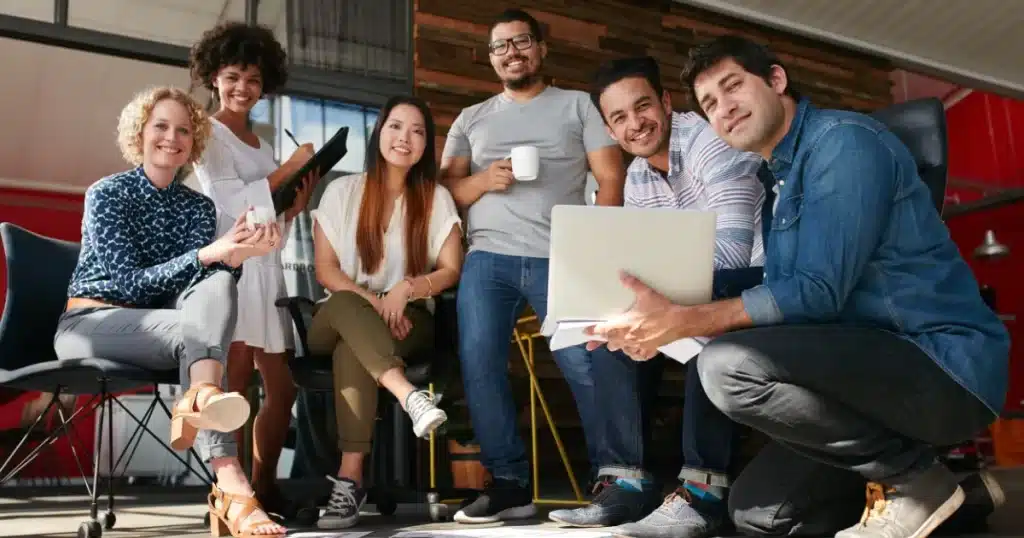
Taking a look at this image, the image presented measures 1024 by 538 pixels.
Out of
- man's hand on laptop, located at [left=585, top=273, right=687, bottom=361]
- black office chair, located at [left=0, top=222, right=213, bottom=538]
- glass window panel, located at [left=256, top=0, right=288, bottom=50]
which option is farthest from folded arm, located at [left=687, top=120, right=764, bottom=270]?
glass window panel, located at [left=256, top=0, right=288, bottom=50]

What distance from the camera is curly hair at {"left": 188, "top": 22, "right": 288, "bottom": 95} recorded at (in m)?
2.64

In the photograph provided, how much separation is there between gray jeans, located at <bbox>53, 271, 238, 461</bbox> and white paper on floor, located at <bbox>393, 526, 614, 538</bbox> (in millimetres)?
489

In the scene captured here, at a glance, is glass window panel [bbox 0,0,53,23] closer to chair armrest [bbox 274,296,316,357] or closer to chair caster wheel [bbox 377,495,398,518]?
chair armrest [bbox 274,296,316,357]

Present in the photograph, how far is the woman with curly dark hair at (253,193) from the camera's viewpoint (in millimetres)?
2451

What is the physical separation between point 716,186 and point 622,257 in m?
0.51

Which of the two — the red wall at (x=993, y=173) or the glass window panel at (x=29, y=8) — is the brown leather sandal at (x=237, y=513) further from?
the red wall at (x=993, y=173)

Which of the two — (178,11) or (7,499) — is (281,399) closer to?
(7,499)

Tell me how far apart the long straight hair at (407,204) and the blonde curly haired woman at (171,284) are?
0.38m

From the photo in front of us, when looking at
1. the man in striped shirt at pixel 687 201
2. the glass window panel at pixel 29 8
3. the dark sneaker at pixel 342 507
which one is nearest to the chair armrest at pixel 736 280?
the man in striped shirt at pixel 687 201

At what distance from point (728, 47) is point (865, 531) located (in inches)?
37.1

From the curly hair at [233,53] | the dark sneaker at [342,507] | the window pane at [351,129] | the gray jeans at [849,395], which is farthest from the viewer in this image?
the window pane at [351,129]

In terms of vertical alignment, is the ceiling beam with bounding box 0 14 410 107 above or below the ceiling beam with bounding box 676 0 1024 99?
below

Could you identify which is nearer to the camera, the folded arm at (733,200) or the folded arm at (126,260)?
the folded arm at (733,200)

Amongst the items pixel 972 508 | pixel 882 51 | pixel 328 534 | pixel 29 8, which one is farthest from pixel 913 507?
pixel 882 51
